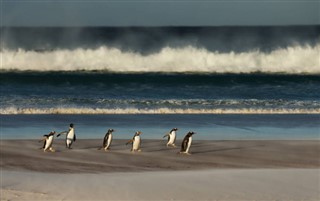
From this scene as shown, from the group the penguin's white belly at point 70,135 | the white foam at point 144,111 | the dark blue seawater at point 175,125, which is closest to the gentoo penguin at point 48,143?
the penguin's white belly at point 70,135

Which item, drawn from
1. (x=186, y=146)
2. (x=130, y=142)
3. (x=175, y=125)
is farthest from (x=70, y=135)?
(x=175, y=125)

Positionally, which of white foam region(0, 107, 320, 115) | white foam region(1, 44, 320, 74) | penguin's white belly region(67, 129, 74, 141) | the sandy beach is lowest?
the sandy beach

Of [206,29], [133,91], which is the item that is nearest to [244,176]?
[133,91]

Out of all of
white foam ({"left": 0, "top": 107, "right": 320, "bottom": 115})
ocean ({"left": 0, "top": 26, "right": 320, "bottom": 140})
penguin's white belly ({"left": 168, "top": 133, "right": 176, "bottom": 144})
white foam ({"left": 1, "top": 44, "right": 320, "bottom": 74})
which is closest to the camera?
penguin's white belly ({"left": 168, "top": 133, "right": 176, "bottom": 144})

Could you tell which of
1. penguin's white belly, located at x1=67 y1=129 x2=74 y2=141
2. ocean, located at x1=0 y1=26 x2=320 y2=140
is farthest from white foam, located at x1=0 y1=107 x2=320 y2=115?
penguin's white belly, located at x1=67 y1=129 x2=74 y2=141

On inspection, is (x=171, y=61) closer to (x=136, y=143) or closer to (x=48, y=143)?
(x=136, y=143)

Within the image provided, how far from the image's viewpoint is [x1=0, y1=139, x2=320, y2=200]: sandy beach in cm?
1005

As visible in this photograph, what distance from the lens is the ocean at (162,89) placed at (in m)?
17.3

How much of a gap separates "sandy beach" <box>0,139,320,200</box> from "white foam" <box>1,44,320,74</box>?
20620mm

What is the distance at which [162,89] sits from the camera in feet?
89.3

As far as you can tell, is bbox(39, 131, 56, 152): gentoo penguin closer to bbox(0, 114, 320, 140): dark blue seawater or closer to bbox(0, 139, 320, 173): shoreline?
bbox(0, 139, 320, 173): shoreline

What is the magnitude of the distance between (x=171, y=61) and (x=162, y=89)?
1072 cm

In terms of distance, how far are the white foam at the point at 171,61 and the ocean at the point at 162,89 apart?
50 mm

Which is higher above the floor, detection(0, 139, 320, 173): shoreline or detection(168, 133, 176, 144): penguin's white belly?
detection(168, 133, 176, 144): penguin's white belly
